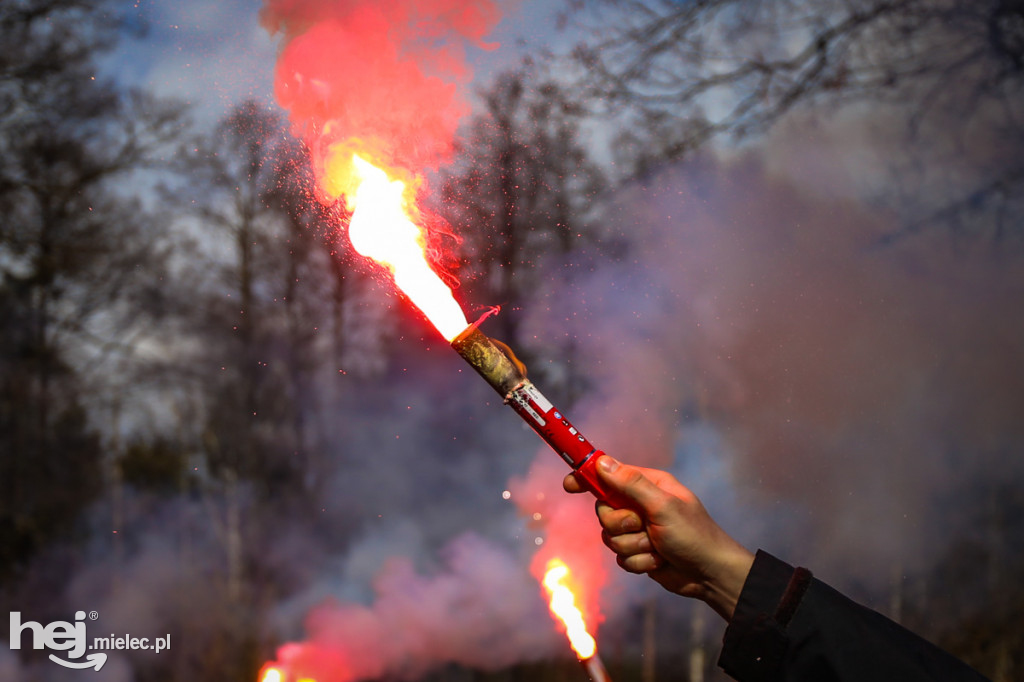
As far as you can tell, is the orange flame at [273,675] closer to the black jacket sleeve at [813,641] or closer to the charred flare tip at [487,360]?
the charred flare tip at [487,360]

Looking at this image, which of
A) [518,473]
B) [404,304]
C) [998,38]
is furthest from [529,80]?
[998,38]

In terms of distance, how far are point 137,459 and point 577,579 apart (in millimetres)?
2335

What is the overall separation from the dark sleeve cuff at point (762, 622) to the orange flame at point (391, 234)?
77 cm

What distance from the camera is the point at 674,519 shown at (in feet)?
4.37

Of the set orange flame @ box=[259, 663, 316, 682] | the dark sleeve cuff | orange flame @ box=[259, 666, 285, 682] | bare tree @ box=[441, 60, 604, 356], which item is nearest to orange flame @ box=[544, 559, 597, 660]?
bare tree @ box=[441, 60, 604, 356]

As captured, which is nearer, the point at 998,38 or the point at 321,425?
the point at 998,38

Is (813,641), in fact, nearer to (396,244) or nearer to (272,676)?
(396,244)

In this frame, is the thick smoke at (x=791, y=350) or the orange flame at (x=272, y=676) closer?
the thick smoke at (x=791, y=350)

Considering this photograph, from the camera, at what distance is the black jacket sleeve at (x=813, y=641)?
107 centimetres

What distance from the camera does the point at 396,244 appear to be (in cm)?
168

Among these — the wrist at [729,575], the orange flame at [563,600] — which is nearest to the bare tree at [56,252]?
the orange flame at [563,600]

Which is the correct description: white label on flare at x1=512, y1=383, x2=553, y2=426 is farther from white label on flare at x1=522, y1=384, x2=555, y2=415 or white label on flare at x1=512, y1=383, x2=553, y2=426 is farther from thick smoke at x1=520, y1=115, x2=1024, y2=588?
thick smoke at x1=520, y1=115, x2=1024, y2=588

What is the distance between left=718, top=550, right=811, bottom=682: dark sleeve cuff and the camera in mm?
1114

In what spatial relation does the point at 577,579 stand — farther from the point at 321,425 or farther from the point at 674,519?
the point at 674,519
